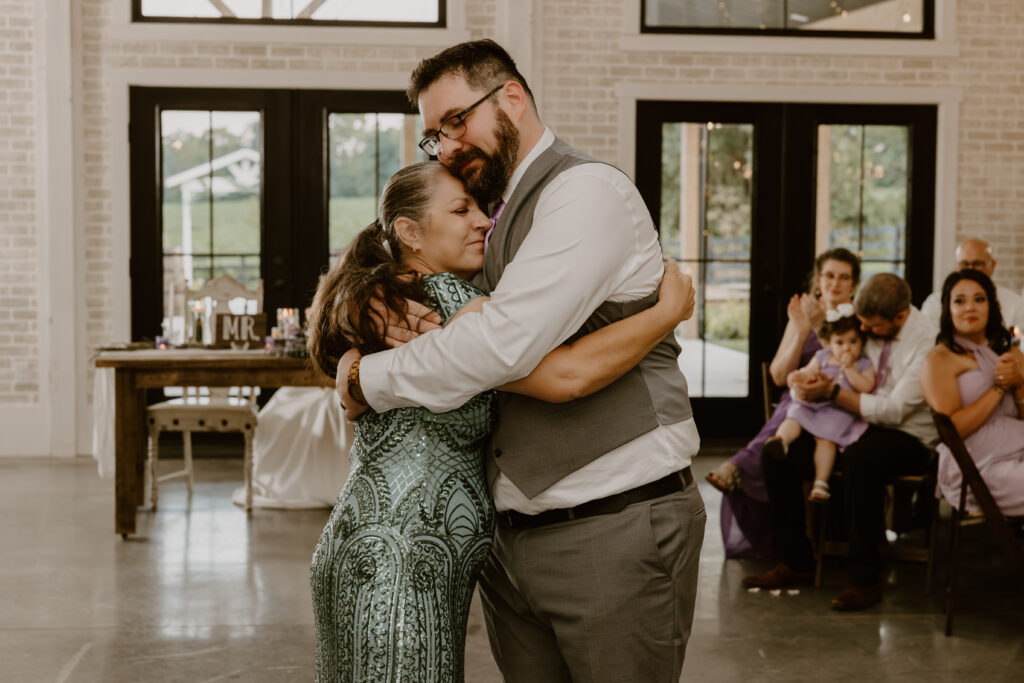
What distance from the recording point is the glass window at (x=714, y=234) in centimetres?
855

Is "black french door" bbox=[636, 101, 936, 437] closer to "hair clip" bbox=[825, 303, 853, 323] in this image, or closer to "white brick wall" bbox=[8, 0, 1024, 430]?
"white brick wall" bbox=[8, 0, 1024, 430]

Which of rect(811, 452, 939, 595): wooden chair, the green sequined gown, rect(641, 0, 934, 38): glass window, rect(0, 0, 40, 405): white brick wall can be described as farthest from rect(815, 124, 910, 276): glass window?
the green sequined gown

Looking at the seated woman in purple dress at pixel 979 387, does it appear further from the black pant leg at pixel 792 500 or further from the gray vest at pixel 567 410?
the gray vest at pixel 567 410

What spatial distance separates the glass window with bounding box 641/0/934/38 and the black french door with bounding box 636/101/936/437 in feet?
1.76

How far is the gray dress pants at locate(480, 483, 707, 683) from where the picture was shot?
1.96 metres

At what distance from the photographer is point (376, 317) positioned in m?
2.01

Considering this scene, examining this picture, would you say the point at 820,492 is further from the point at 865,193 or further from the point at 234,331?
the point at 865,193

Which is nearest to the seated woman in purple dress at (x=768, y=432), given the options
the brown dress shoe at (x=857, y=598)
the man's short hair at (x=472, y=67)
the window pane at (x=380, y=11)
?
the brown dress shoe at (x=857, y=598)

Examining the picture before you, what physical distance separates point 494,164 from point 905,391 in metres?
3.28

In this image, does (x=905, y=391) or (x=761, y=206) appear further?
(x=761, y=206)

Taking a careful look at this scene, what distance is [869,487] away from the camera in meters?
4.73

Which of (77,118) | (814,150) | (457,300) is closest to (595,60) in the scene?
(814,150)

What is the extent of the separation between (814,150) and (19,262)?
18.5 ft

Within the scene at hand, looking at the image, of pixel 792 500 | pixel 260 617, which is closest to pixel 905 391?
pixel 792 500
